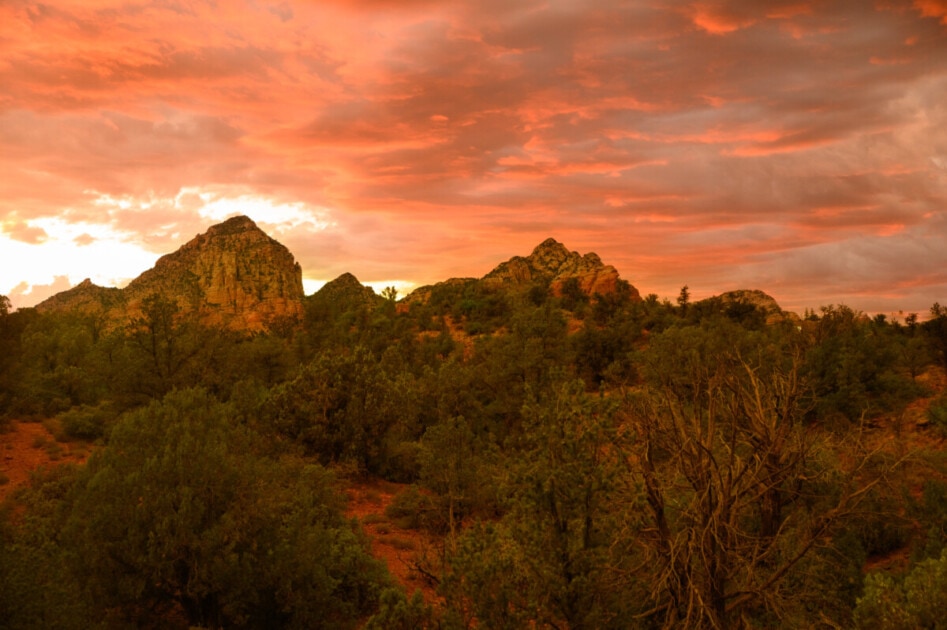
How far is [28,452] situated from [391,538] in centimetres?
1833

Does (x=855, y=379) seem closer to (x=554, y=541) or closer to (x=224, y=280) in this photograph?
(x=554, y=541)

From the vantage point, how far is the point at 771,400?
14172mm

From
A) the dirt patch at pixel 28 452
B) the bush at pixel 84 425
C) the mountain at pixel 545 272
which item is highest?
the mountain at pixel 545 272

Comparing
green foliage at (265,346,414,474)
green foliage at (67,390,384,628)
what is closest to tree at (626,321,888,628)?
green foliage at (67,390,384,628)

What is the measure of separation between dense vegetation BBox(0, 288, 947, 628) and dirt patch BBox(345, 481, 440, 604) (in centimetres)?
101

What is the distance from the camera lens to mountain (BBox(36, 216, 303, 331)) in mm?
98625

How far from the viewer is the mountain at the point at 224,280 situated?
324 feet

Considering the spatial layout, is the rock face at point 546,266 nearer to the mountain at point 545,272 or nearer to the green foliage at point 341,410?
the mountain at point 545,272

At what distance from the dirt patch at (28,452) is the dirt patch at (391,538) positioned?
42.4 ft

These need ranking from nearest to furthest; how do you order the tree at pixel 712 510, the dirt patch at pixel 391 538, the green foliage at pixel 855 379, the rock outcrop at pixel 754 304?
1. the tree at pixel 712 510
2. the dirt patch at pixel 391 538
3. the green foliage at pixel 855 379
4. the rock outcrop at pixel 754 304

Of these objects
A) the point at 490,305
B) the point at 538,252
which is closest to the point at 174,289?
the point at 490,305

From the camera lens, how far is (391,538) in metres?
22.8

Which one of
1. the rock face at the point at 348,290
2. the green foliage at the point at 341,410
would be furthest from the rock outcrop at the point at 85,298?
the green foliage at the point at 341,410

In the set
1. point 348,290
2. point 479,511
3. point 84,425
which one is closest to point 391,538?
point 479,511
